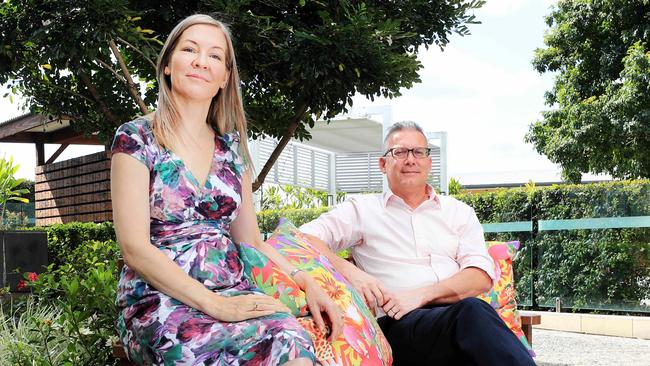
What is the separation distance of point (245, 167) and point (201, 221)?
1.03 feet

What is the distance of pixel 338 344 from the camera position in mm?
2506

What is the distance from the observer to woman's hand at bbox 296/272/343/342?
2.48 meters

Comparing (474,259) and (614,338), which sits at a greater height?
(474,259)

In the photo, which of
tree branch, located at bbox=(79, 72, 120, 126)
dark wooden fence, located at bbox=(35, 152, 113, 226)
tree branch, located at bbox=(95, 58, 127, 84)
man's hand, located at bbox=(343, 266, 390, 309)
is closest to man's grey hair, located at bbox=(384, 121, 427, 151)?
man's hand, located at bbox=(343, 266, 390, 309)

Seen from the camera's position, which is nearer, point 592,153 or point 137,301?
point 137,301

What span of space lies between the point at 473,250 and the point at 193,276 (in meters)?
1.65

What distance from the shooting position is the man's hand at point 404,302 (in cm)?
312

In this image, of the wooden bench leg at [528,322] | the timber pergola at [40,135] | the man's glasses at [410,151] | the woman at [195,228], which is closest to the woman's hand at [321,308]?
the woman at [195,228]

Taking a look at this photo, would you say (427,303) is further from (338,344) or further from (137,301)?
(137,301)

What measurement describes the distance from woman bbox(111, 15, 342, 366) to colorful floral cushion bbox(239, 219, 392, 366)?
2.3 inches

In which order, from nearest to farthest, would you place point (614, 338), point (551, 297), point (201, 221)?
point (201, 221)
point (614, 338)
point (551, 297)

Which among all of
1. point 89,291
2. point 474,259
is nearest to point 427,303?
point 474,259

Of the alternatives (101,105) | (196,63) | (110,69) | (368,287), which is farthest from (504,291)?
(101,105)

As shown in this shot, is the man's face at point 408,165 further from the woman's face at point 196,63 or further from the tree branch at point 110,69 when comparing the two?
the tree branch at point 110,69
